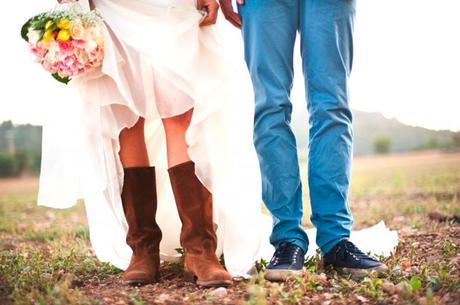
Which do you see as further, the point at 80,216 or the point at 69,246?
the point at 80,216

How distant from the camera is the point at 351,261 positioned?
2.48m

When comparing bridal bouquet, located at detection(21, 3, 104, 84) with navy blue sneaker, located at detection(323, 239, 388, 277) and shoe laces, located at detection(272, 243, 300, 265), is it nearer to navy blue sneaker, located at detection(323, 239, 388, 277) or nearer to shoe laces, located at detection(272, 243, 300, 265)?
shoe laces, located at detection(272, 243, 300, 265)

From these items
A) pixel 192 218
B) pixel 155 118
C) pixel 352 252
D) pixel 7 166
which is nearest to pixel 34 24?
pixel 155 118

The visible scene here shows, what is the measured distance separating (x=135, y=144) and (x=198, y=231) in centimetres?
52

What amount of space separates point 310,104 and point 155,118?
2.47 ft

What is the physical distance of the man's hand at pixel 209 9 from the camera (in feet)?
8.38

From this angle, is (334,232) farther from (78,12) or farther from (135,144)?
(78,12)

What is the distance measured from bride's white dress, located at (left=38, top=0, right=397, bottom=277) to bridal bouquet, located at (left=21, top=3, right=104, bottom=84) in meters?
0.08

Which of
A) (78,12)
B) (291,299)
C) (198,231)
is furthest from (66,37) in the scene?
(291,299)

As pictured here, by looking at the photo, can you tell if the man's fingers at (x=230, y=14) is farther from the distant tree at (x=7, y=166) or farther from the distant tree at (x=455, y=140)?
the distant tree at (x=455, y=140)

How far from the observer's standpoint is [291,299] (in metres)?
2.09

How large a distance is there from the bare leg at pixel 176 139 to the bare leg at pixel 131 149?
147 millimetres

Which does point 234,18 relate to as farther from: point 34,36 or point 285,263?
point 285,263

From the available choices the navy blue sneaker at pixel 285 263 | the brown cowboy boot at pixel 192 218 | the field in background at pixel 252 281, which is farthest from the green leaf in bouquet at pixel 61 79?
the navy blue sneaker at pixel 285 263
